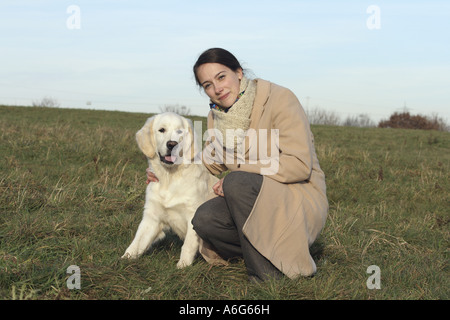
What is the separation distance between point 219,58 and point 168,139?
86cm

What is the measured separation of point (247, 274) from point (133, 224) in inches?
59.4

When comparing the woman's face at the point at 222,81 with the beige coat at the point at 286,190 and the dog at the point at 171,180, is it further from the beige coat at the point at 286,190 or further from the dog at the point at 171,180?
the dog at the point at 171,180

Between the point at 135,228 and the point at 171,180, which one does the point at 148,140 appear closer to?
the point at 171,180

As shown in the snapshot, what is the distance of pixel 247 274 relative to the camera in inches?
125

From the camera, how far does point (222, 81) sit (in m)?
3.24

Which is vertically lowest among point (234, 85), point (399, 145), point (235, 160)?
point (399, 145)

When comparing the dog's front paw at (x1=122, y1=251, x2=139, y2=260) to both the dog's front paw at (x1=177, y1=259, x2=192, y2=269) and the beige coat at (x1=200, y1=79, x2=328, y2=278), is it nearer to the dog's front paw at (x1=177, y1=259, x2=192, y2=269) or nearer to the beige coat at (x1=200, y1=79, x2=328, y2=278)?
the dog's front paw at (x1=177, y1=259, x2=192, y2=269)

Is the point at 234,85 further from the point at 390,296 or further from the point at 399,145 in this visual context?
the point at 399,145

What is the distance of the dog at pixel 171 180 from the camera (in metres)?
3.76

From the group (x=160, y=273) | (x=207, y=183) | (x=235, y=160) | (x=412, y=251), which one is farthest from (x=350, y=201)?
(x=160, y=273)

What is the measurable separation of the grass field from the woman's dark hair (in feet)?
4.52

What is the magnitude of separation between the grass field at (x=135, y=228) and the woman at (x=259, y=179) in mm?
187

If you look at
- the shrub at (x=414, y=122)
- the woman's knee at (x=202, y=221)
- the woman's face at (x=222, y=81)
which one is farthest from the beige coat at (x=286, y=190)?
the shrub at (x=414, y=122)

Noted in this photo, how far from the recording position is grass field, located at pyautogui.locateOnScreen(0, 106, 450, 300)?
2.78 m
